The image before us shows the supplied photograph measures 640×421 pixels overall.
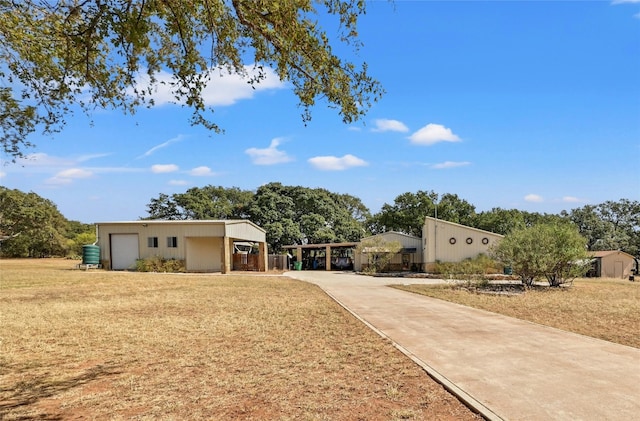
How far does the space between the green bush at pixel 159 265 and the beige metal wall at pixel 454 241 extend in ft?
58.8

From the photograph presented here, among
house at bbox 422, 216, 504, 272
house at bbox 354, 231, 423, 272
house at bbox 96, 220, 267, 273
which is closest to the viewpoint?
house at bbox 96, 220, 267, 273

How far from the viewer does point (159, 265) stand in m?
27.3

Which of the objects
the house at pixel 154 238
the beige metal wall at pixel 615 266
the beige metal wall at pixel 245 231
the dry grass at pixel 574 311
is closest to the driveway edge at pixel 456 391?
the dry grass at pixel 574 311

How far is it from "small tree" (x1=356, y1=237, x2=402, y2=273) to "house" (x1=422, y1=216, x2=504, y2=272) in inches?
99.8

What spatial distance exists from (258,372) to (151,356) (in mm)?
1950

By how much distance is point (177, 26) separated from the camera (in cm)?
467

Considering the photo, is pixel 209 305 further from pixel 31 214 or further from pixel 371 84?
pixel 31 214

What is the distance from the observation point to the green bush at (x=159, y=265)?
27.0m

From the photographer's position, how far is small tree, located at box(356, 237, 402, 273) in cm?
3139

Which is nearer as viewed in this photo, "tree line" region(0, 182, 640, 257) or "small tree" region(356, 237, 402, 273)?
"small tree" region(356, 237, 402, 273)

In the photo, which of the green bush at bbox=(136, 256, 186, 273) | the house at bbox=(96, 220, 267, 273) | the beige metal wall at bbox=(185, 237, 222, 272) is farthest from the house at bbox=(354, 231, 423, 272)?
the green bush at bbox=(136, 256, 186, 273)

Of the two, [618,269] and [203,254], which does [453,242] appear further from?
[203,254]

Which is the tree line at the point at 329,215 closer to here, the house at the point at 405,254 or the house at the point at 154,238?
the house at the point at 405,254

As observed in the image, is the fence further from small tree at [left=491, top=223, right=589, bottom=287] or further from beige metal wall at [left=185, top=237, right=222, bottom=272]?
small tree at [left=491, top=223, right=589, bottom=287]
